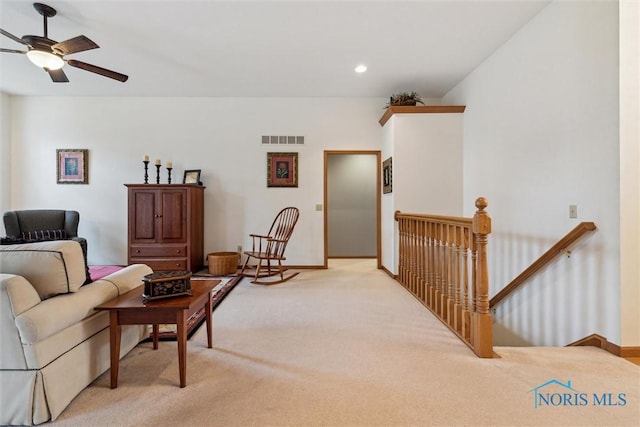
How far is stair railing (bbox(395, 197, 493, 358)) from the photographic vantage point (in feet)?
6.89

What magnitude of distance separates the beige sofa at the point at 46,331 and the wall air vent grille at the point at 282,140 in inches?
146

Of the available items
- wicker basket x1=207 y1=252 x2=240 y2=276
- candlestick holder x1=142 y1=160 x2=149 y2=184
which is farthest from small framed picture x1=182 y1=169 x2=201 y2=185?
wicker basket x1=207 y1=252 x2=240 y2=276

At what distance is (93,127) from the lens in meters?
5.06

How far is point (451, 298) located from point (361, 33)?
9.02 feet

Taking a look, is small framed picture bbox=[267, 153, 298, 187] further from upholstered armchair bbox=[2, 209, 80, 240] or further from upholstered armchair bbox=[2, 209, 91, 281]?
upholstered armchair bbox=[2, 209, 80, 240]

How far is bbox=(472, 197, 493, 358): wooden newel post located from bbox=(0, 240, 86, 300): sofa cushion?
2.46 m

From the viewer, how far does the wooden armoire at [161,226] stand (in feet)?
14.6

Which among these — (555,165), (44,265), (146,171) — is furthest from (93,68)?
(555,165)

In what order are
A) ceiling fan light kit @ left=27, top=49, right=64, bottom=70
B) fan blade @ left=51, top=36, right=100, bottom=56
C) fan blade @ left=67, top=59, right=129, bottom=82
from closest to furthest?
1. fan blade @ left=51, top=36, right=100, bottom=56
2. ceiling fan light kit @ left=27, top=49, right=64, bottom=70
3. fan blade @ left=67, top=59, right=129, bottom=82

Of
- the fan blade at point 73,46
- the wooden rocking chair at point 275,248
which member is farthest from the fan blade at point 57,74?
the wooden rocking chair at point 275,248

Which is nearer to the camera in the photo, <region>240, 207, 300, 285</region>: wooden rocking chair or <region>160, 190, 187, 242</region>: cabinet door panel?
<region>240, 207, 300, 285</region>: wooden rocking chair

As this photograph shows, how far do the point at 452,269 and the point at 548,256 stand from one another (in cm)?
79

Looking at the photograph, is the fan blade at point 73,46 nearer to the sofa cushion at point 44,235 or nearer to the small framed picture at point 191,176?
the small framed picture at point 191,176

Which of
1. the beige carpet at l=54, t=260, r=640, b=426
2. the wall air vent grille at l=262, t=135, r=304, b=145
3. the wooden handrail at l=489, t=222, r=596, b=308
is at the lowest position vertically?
the beige carpet at l=54, t=260, r=640, b=426
